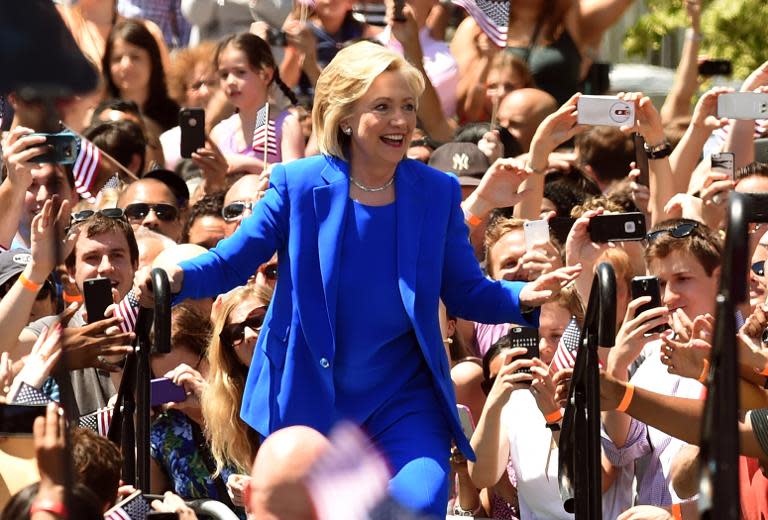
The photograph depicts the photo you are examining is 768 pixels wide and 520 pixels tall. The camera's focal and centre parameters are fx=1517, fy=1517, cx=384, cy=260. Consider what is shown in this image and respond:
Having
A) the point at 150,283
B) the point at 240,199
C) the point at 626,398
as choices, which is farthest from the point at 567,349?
the point at 240,199

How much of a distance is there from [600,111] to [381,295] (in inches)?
83.9

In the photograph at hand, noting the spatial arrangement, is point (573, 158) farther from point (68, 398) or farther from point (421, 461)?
point (68, 398)

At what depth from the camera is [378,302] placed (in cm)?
436

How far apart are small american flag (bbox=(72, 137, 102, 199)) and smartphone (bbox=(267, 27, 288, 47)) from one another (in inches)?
67.8

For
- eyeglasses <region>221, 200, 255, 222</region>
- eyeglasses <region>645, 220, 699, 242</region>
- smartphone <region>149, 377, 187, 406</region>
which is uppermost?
eyeglasses <region>645, 220, 699, 242</region>

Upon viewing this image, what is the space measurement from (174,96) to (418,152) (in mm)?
A: 2324

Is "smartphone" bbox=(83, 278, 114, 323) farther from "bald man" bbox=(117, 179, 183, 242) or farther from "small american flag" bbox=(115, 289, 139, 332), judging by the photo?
Answer: "bald man" bbox=(117, 179, 183, 242)

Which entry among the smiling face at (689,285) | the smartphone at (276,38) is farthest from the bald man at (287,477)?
the smartphone at (276,38)

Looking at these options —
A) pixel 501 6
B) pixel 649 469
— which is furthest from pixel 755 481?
pixel 501 6

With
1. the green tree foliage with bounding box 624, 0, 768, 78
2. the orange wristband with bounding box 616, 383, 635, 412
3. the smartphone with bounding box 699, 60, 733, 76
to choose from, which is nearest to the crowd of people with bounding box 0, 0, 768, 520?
the orange wristband with bounding box 616, 383, 635, 412

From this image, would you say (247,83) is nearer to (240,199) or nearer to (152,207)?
(152,207)

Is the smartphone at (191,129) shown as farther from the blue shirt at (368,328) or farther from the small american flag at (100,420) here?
the blue shirt at (368,328)

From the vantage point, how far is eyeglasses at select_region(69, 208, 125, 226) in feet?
20.7

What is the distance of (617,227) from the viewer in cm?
543
